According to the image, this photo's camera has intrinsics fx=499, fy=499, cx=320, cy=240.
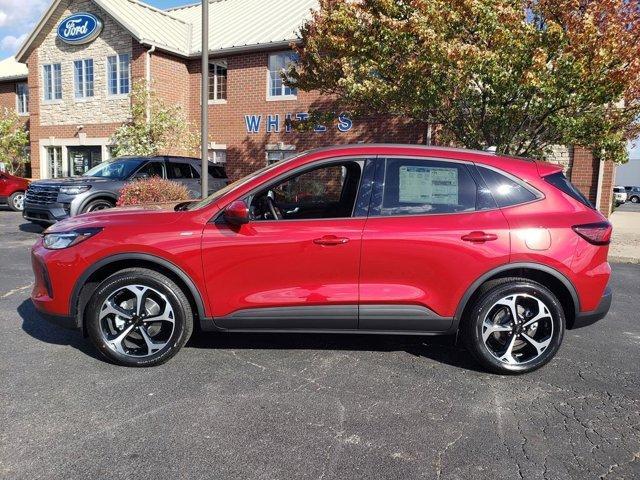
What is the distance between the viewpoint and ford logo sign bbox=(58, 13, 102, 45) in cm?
1891

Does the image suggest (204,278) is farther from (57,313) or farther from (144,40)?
(144,40)

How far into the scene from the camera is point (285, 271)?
359cm

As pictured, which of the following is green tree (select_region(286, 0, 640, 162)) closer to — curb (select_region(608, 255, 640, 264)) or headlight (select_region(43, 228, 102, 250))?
curb (select_region(608, 255, 640, 264))

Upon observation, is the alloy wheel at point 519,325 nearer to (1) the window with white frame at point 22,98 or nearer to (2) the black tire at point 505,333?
(2) the black tire at point 505,333

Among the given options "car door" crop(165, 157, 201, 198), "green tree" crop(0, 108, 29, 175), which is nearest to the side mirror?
"car door" crop(165, 157, 201, 198)

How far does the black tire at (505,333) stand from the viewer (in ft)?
11.9

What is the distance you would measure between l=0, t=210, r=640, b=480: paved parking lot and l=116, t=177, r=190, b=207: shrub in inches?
197

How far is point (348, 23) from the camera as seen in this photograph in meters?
8.66

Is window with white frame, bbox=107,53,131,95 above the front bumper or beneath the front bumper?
above

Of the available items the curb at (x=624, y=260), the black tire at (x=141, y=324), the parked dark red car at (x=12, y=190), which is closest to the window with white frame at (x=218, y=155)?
the parked dark red car at (x=12, y=190)

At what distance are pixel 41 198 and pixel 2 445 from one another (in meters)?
8.34

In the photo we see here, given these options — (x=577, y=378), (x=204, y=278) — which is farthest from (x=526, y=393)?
(x=204, y=278)

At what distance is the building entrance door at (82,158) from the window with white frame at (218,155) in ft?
16.2

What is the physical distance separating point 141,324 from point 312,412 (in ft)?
4.81
